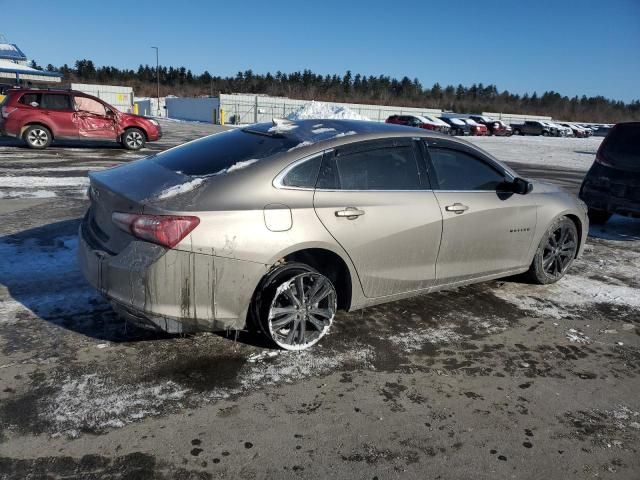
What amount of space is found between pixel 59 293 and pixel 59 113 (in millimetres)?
12133

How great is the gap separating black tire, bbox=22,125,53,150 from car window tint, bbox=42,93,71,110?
0.64 metres

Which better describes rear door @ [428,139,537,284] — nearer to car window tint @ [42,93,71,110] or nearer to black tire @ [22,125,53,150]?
car window tint @ [42,93,71,110]

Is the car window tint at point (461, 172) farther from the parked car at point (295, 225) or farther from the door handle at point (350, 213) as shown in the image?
the door handle at point (350, 213)

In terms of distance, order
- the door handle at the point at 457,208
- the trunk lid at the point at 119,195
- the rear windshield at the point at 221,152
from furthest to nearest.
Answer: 1. the door handle at the point at 457,208
2. the rear windshield at the point at 221,152
3. the trunk lid at the point at 119,195

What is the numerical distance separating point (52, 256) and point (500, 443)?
4.49 metres

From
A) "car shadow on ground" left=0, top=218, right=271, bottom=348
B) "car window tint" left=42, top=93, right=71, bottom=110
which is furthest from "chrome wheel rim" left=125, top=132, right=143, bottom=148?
"car shadow on ground" left=0, top=218, right=271, bottom=348

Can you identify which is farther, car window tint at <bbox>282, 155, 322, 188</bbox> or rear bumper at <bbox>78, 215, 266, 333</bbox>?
car window tint at <bbox>282, 155, 322, 188</bbox>

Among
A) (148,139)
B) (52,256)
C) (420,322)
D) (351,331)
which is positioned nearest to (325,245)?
(351,331)

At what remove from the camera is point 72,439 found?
259 cm

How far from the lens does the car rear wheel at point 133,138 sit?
15.8 m

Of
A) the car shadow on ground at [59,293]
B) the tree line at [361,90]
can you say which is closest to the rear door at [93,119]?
the car shadow on ground at [59,293]

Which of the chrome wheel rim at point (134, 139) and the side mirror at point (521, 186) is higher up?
the side mirror at point (521, 186)

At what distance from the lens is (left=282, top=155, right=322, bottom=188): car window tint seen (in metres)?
3.51

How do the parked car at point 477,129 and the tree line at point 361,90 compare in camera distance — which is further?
the tree line at point 361,90
